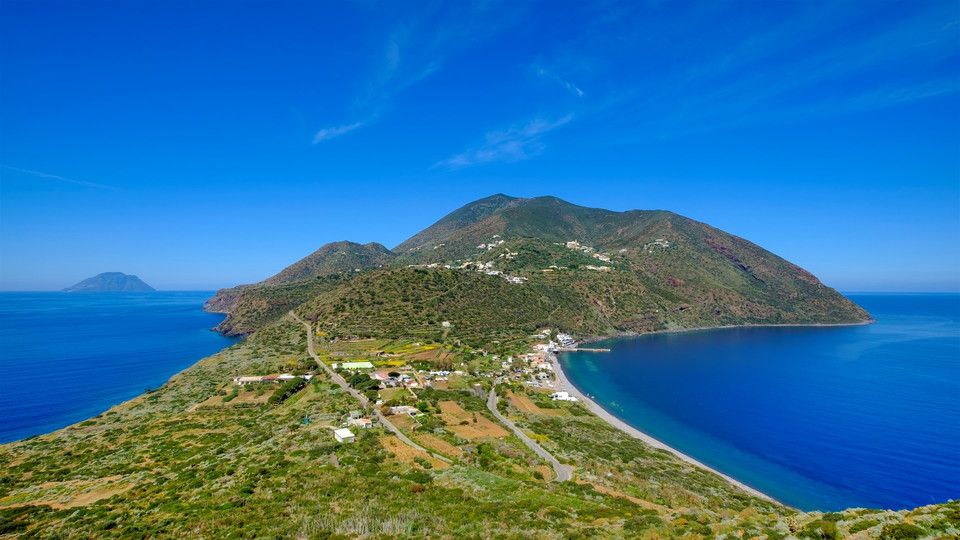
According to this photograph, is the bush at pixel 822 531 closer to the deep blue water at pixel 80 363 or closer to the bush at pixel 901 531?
the bush at pixel 901 531

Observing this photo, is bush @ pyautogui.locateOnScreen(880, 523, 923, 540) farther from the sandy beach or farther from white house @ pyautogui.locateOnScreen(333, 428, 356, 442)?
white house @ pyautogui.locateOnScreen(333, 428, 356, 442)

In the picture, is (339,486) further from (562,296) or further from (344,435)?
(562,296)

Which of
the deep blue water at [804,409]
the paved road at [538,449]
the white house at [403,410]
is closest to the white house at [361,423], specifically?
the white house at [403,410]

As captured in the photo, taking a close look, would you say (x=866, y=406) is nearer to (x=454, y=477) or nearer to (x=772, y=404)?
(x=772, y=404)

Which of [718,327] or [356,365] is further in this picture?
A: [718,327]

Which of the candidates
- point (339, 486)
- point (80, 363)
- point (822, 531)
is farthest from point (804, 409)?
point (80, 363)

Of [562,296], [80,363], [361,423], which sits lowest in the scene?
[80,363]

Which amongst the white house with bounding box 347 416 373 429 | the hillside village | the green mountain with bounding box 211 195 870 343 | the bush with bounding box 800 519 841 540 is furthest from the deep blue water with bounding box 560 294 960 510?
the white house with bounding box 347 416 373 429
